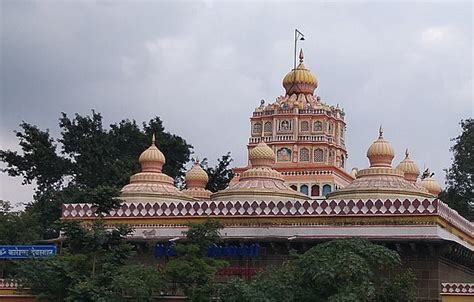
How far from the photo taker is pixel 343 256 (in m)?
19.9

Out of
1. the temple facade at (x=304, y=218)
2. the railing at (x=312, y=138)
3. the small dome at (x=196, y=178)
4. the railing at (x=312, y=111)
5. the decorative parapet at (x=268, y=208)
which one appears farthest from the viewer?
the railing at (x=312, y=111)

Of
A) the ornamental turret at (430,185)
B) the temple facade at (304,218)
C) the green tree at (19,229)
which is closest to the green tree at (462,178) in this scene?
the ornamental turret at (430,185)

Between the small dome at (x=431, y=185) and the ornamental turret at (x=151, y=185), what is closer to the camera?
the ornamental turret at (x=151, y=185)

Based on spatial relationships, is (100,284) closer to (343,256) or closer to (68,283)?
(68,283)

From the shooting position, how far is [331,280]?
19703 mm

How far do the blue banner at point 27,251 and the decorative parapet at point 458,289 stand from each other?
10.3 meters

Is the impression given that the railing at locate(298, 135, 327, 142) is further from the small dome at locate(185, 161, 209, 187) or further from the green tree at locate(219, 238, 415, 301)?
the green tree at locate(219, 238, 415, 301)

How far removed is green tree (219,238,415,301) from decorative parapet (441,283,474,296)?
1.57 m

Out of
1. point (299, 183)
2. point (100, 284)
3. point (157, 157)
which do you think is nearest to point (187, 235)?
point (100, 284)

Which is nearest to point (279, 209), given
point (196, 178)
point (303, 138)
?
point (196, 178)

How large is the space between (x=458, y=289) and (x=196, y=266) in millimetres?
6217

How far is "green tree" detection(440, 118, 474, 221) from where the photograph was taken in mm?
41938

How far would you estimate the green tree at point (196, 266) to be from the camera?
21253 mm

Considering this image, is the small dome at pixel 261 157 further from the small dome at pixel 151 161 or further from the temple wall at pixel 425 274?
the temple wall at pixel 425 274
